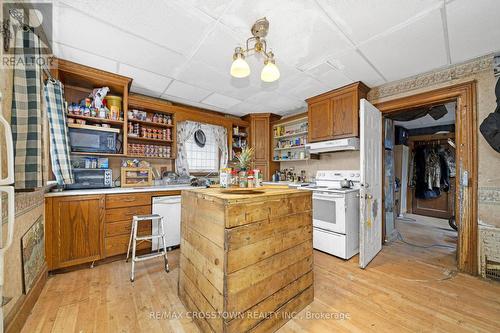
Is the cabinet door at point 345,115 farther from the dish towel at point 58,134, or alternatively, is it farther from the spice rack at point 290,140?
the dish towel at point 58,134

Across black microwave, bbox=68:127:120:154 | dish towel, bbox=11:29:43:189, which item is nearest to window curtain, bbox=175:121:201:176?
black microwave, bbox=68:127:120:154

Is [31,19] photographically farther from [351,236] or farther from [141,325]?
[351,236]

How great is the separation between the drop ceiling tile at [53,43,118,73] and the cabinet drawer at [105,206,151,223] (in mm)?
1805

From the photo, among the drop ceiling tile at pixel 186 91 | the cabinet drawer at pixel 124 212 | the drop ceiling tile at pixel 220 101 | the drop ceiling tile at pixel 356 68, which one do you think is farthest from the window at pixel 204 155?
the drop ceiling tile at pixel 356 68

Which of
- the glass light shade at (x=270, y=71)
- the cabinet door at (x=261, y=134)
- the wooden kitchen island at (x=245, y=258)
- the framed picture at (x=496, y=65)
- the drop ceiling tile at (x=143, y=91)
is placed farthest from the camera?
the cabinet door at (x=261, y=134)

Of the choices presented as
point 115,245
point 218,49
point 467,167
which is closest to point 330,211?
point 467,167

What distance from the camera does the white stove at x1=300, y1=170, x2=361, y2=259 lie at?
102 inches

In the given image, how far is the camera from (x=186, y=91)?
10.4 feet

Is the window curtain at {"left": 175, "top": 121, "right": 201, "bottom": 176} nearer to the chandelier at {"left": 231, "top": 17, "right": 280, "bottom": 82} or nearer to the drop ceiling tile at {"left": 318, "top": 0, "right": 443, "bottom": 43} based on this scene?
the chandelier at {"left": 231, "top": 17, "right": 280, "bottom": 82}

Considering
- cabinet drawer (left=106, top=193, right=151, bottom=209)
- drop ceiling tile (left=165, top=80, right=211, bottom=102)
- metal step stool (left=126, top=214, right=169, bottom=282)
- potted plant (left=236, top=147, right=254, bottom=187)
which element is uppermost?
drop ceiling tile (left=165, top=80, right=211, bottom=102)

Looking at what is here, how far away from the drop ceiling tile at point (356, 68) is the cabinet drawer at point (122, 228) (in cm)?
316

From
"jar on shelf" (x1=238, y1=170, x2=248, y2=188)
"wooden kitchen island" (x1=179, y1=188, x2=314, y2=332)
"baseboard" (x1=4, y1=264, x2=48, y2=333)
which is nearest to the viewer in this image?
"wooden kitchen island" (x1=179, y1=188, x2=314, y2=332)

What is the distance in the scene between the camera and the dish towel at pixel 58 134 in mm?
2162

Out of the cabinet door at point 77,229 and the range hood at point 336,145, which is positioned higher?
the range hood at point 336,145
